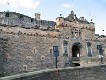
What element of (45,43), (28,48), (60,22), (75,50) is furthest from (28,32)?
(75,50)

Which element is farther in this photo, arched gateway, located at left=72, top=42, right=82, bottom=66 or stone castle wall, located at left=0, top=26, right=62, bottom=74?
arched gateway, located at left=72, top=42, right=82, bottom=66

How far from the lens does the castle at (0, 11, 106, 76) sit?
3262 centimetres

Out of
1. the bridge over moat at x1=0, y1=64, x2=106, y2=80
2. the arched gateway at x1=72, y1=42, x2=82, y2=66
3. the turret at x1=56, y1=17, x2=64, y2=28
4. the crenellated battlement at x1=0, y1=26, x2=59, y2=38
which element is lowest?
the bridge over moat at x1=0, y1=64, x2=106, y2=80

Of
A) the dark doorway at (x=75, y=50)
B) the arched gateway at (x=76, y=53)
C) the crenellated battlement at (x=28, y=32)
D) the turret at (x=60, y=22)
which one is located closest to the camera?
the crenellated battlement at (x=28, y=32)

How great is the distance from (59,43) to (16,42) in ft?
23.8

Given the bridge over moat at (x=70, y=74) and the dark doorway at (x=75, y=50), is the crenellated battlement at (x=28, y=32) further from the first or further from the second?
the bridge over moat at (x=70, y=74)

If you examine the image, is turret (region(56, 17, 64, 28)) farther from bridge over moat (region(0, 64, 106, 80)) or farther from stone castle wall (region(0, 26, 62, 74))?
bridge over moat (region(0, 64, 106, 80))

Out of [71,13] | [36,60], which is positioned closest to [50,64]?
[36,60]

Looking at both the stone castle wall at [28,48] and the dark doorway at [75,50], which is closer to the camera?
the stone castle wall at [28,48]

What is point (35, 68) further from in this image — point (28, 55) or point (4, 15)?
point (4, 15)

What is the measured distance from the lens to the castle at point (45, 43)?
1284 inches

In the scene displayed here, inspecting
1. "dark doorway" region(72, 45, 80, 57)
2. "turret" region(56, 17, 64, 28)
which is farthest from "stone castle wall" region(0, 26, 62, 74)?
"dark doorway" region(72, 45, 80, 57)

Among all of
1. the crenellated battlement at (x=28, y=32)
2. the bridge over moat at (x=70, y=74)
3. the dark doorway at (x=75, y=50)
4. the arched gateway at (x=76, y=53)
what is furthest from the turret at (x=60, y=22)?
the bridge over moat at (x=70, y=74)

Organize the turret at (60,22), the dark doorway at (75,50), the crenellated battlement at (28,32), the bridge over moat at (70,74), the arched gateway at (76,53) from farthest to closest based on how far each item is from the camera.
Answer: the dark doorway at (75,50)
the arched gateway at (76,53)
the turret at (60,22)
the crenellated battlement at (28,32)
the bridge over moat at (70,74)
